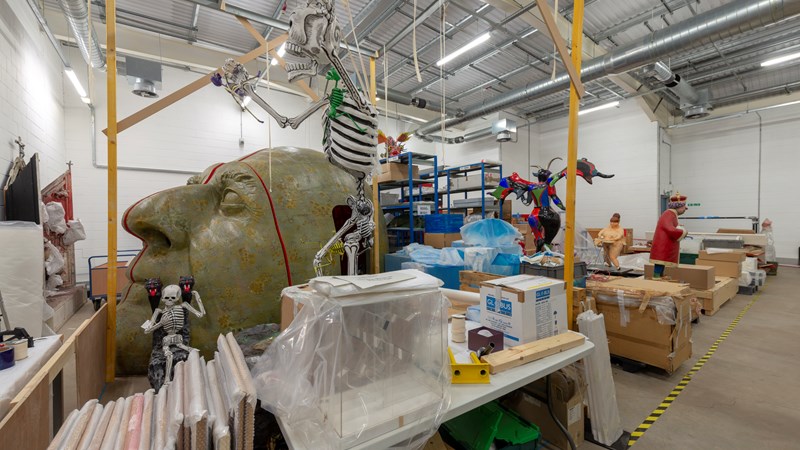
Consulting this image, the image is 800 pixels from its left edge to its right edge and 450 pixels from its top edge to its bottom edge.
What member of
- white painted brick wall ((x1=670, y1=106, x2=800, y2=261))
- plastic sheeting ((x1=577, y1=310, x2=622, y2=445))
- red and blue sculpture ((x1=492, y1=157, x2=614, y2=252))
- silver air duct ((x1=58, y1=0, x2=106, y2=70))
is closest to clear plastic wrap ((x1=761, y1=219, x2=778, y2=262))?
white painted brick wall ((x1=670, y1=106, x2=800, y2=261))

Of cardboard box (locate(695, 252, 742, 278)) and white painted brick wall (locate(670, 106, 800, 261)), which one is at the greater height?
white painted brick wall (locate(670, 106, 800, 261))

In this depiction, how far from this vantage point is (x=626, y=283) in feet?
10.7

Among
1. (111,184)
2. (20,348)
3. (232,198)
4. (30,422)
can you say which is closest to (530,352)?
(30,422)

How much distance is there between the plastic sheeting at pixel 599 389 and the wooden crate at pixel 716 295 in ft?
11.5

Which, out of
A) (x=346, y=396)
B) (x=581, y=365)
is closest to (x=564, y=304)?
(x=581, y=365)

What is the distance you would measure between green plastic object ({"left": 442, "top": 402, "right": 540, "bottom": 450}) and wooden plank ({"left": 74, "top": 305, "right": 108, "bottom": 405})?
2060 millimetres

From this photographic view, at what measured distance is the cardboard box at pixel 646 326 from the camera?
111 inches

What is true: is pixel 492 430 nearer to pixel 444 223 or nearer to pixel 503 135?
pixel 444 223

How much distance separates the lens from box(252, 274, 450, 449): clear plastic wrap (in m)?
1.07

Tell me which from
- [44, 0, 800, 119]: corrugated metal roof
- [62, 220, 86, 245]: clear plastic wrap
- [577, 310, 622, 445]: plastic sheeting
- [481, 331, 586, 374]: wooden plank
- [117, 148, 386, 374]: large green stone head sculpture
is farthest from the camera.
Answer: [44, 0, 800, 119]: corrugated metal roof

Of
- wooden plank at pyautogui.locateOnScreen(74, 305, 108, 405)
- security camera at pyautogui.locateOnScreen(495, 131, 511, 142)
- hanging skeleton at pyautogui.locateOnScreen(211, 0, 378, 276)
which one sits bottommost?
wooden plank at pyautogui.locateOnScreen(74, 305, 108, 405)

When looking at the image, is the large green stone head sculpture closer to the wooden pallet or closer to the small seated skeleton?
the small seated skeleton

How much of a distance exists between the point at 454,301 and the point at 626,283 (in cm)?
187

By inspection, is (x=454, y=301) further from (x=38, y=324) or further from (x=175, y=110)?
(x=175, y=110)
